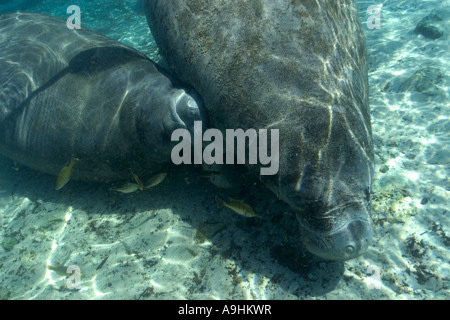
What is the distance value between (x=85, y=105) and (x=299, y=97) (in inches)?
148

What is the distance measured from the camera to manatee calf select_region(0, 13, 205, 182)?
4.64 m

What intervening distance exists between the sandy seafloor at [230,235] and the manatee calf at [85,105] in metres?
0.79

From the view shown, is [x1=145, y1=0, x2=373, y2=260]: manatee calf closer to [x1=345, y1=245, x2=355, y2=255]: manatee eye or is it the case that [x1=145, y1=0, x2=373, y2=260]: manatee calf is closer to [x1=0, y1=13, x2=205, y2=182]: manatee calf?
[x1=345, y1=245, x2=355, y2=255]: manatee eye

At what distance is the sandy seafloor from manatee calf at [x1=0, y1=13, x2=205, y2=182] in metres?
0.79

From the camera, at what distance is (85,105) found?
5.15 meters

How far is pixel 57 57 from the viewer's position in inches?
224

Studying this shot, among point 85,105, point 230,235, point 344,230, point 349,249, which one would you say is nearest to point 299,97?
point 344,230

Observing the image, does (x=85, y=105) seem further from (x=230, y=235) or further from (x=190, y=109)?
(x=230, y=235)

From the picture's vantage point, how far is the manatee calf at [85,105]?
464 cm

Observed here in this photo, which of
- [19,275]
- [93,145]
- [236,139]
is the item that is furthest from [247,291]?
[19,275]

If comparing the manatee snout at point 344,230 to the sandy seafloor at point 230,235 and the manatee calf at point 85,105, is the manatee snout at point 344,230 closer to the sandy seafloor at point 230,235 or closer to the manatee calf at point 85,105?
the sandy seafloor at point 230,235

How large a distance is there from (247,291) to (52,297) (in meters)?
2.94

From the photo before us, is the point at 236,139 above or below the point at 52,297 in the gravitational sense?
above

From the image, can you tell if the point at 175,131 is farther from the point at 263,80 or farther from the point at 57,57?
the point at 57,57
